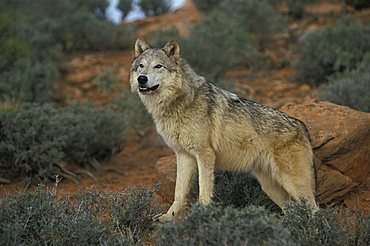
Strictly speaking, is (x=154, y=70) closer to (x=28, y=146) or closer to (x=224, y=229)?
(x=224, y=229)

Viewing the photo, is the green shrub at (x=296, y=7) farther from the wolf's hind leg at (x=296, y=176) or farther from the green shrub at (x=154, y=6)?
the wolf's hind leg at (x=296, y=176)

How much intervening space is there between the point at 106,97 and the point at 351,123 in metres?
7.89

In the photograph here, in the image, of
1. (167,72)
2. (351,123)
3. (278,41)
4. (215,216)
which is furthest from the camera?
(278,41)

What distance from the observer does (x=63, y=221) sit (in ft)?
15.0

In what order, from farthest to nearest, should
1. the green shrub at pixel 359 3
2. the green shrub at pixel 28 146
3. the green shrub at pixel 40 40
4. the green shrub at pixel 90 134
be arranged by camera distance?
the green shrub at pixel 359 3, the green shrub at pixel 40 40, the green shrub at pixel 90 134, the green shrub at pixel 28 146

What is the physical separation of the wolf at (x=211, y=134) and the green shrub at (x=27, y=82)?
A: 6.27 meters

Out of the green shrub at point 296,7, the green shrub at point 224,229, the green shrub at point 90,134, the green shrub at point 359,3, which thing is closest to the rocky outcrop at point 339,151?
the green shrub at point 224,229

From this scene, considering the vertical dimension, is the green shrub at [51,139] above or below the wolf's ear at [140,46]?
below

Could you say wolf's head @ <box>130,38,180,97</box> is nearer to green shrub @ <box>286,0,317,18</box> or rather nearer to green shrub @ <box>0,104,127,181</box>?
green shrub @ <box>0,104,127,181</box>

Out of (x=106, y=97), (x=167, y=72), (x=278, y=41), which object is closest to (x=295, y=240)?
(x=167, y=72)

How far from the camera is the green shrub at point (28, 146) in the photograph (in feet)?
26.6

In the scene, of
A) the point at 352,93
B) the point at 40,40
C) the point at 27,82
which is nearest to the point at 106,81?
the point at 27,82

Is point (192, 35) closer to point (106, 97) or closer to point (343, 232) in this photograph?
point (106, 97)

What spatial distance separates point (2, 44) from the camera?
1354 centimetres
